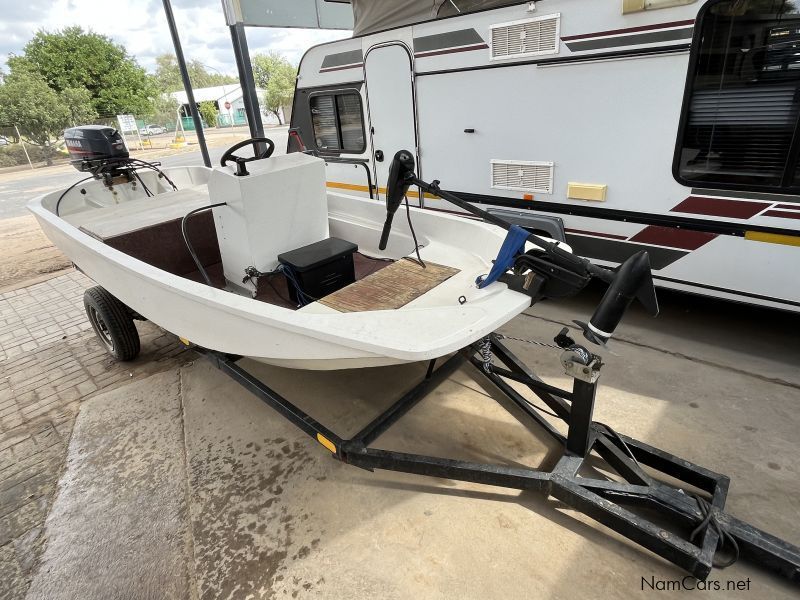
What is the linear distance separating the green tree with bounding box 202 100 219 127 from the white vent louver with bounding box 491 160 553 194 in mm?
40017

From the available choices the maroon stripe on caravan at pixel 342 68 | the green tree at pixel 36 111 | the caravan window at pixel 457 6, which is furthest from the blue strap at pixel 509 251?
the green tree at pixel 36 111

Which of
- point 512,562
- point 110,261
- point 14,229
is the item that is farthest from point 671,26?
point 14,229

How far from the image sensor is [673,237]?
2.92 metres

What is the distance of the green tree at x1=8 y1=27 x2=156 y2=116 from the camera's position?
28062mm

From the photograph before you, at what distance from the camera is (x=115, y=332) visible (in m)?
3.15

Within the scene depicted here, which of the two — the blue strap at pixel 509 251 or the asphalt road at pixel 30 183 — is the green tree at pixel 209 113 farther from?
the blue strap at pixel 509 251

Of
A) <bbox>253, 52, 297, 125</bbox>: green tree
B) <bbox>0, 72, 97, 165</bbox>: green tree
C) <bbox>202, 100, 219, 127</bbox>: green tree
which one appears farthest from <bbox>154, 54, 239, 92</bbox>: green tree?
<bbox>0, 72, 97, 165</bbox>: green tree

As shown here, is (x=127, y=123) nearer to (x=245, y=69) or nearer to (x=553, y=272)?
(x=245, y=69)

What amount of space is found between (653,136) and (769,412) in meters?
1.70

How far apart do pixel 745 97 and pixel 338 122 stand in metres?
3.47

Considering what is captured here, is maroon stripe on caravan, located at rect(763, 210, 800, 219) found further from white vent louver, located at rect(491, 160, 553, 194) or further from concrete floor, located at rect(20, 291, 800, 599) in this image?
white vent louver, located at rect(491, 160, 553, 194)

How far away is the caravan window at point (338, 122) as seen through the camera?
4586mm

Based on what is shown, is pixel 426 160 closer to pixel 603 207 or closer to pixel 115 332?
pixel 603 207

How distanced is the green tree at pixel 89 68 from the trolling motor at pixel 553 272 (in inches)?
1336
